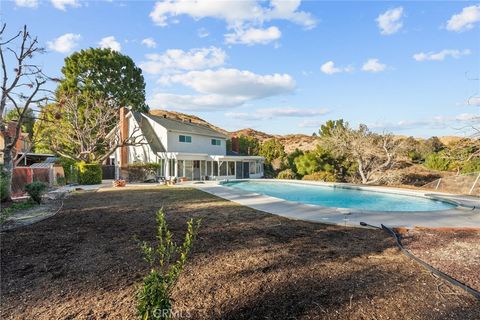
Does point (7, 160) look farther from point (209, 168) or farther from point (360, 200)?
point (209, 168)

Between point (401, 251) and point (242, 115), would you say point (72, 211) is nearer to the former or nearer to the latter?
point (401, 251)

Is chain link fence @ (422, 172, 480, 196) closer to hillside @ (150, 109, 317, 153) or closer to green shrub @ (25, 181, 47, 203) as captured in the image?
green shrub @ (25, 181, 47, 203)

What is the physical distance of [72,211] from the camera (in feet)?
30.1

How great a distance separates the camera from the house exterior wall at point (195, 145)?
2444 cm

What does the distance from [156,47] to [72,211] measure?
1038 cm

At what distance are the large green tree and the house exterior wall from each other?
8.50 m

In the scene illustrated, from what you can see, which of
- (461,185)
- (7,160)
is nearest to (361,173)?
(461,185)

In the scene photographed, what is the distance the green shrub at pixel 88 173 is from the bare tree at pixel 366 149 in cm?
1911

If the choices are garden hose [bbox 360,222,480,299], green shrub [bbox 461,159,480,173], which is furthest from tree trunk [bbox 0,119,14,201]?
green shrub [bbox 461,159,480,173]

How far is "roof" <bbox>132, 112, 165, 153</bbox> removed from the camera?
24.5 m

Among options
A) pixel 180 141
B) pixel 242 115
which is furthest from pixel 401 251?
pixel 242 115

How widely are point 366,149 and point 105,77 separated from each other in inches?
1167

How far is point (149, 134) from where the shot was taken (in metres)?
25.6

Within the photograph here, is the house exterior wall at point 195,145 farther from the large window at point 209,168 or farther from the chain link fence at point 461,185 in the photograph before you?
the chain link fence at point 461,185
